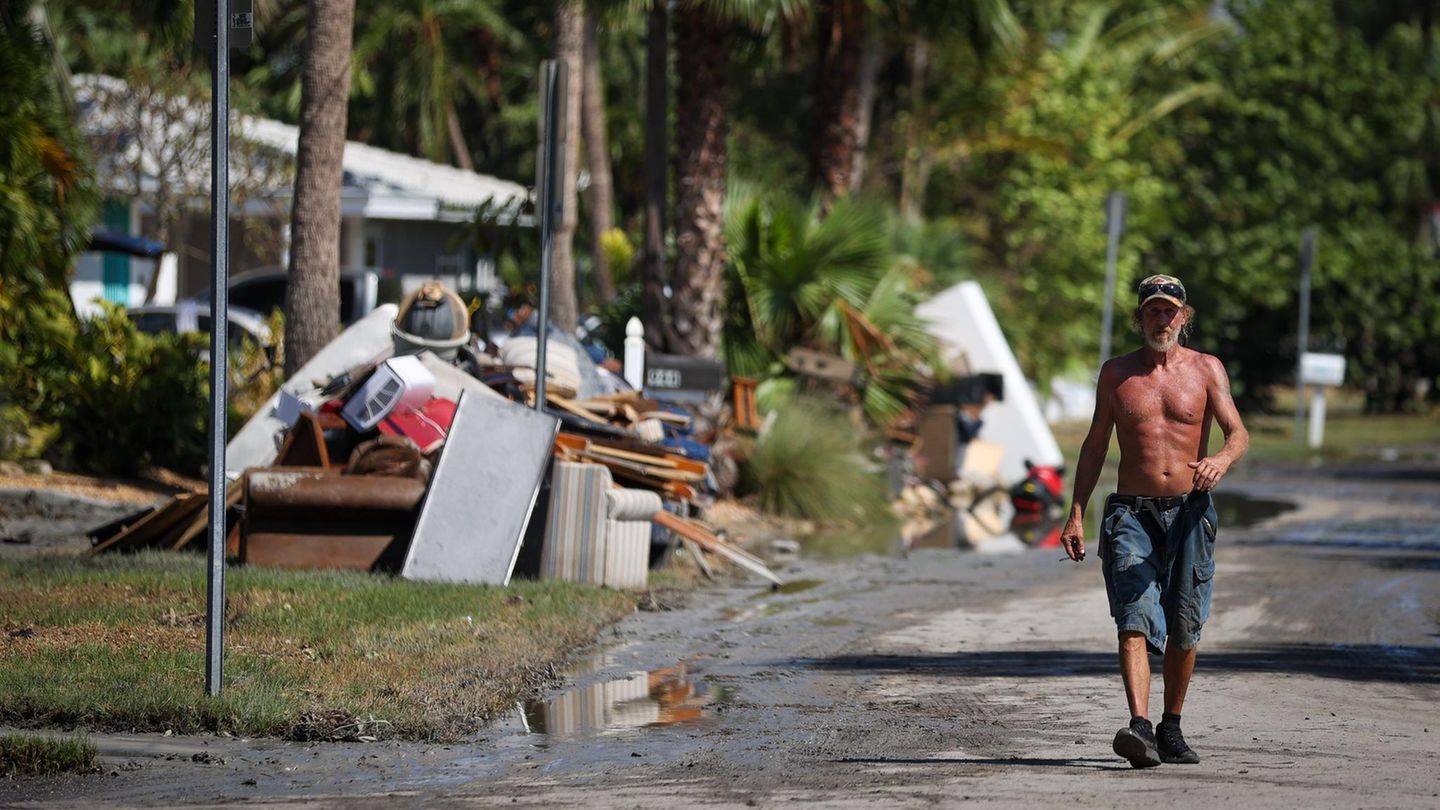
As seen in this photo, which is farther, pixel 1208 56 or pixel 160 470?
pixel 1208 56

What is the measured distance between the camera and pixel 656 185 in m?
22.0

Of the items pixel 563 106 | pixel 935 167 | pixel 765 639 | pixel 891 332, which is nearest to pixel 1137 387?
pixel 765 639

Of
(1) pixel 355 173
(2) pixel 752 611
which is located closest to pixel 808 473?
(2) pixel 752 611

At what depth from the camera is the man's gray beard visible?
7496mm

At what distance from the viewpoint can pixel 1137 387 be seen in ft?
24.7

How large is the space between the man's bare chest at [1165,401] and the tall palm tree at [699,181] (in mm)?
11714

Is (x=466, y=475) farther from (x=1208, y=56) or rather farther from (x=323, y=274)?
(x=1208, y=56)

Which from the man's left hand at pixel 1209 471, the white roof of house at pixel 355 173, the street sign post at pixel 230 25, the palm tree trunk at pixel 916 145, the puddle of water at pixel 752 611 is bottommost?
the puddle of water at pixel 752 611

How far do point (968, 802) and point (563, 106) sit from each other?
24.4 feet

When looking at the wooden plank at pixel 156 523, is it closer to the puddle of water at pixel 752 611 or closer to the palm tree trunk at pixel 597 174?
the puddle of water at pixel 752 611

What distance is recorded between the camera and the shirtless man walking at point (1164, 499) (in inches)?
289

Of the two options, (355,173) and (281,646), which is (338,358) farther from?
(355,173)

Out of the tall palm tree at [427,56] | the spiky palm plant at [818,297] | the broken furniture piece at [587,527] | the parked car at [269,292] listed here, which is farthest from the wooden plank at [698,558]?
the tall palm tree at [427,56]

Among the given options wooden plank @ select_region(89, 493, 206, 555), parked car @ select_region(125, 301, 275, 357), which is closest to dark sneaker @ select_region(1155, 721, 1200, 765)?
wooden plank @ select_region(89, 493, 206, 555)
